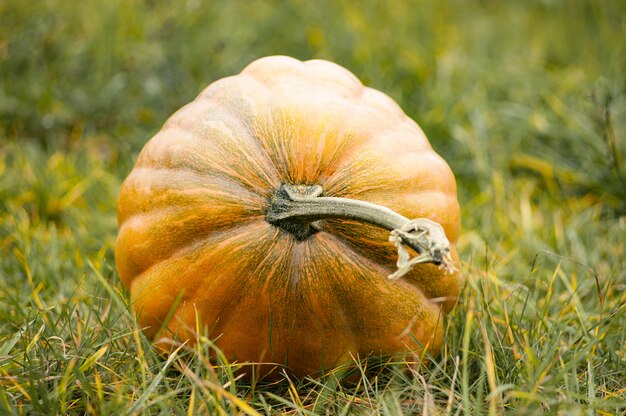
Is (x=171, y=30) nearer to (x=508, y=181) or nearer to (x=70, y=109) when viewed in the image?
(x=70, y=109)

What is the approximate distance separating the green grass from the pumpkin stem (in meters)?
0.41

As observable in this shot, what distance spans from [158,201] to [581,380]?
1.46m

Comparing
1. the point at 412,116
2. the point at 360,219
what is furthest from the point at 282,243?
the point at 412,116

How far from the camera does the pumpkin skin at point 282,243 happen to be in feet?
5.93

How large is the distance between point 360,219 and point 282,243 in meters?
0.26

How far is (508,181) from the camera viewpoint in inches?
140

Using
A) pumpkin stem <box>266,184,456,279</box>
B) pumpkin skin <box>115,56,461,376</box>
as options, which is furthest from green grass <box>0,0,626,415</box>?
pumpkin stem <box>266,184,456,279</box>

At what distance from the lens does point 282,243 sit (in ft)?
5.94

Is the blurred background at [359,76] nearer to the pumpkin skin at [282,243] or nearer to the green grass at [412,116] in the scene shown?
the green grass at [412,116]

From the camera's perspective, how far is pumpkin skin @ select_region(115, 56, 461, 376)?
1.81m

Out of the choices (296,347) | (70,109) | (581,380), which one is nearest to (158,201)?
(296,347)

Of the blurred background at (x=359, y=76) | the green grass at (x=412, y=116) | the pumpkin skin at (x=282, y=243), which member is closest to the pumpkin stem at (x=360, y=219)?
the pumpkin skin at (x=282, y=243)

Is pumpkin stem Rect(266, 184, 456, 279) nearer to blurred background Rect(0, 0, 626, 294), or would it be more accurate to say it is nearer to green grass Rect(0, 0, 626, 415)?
green grass Rect(0, 0, 626, 415)

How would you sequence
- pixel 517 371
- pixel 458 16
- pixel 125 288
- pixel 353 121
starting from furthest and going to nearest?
pixel 458 16, pixel 125 288, pixel 353 121, pixel 517 371
